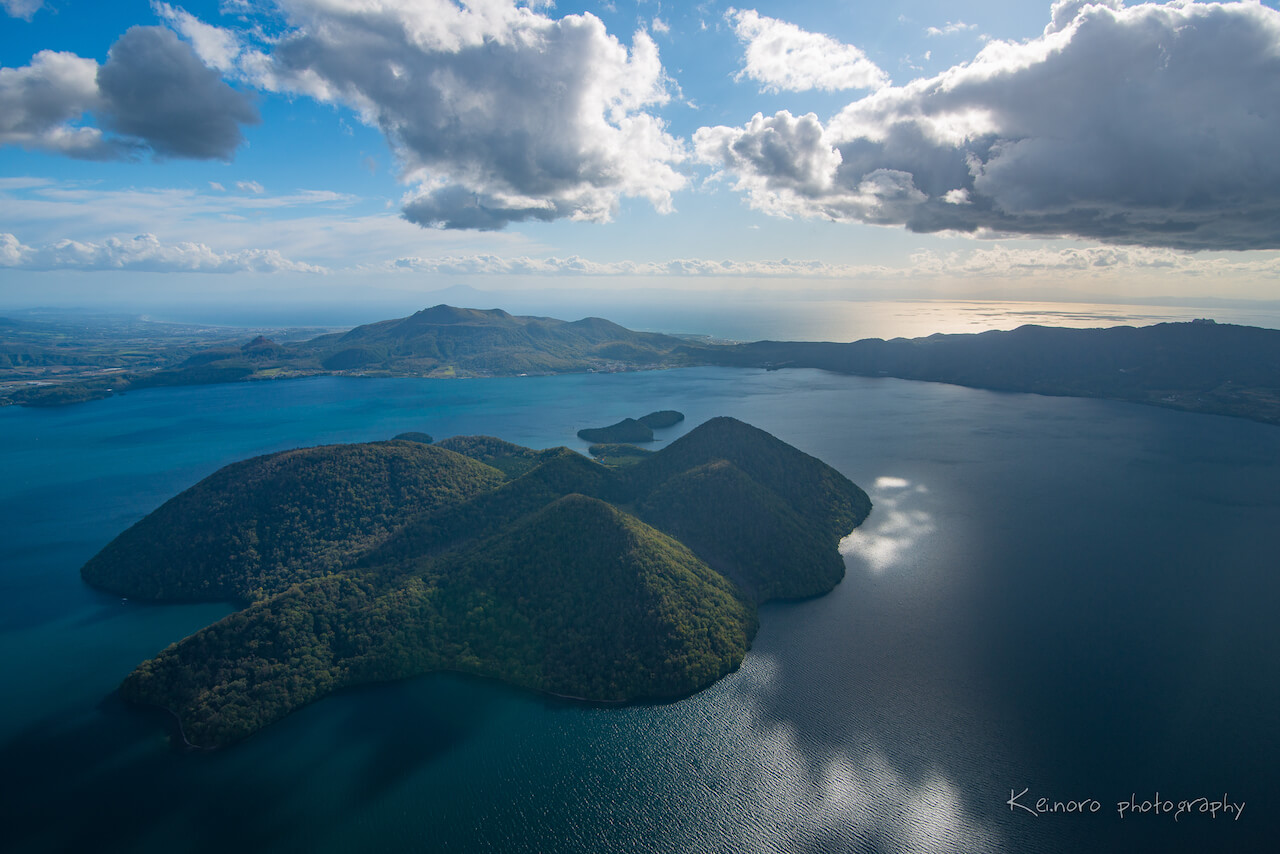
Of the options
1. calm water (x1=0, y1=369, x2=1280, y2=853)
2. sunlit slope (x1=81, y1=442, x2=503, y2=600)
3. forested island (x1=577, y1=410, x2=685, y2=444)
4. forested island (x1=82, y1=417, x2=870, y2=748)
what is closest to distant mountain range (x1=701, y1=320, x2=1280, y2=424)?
calm water (x1=0, y1=369, x2=1280, y2=853)

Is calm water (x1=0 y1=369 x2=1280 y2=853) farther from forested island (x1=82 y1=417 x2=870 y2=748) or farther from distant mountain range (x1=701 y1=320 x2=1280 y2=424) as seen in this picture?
distant mountain range (x1=701 y1=320 x2=1280 y2=424)

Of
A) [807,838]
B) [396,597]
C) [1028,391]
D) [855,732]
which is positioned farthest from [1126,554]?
[1028,391]

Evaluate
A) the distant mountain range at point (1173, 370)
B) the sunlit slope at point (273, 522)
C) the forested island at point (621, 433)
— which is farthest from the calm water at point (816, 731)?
the distant mountain range at point (1173, 370)

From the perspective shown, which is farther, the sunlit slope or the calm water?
the sunlit slope

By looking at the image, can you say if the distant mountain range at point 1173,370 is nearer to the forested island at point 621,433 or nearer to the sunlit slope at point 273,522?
the forested island at point 621,433

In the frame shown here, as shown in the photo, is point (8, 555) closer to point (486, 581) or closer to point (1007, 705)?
point (486, 581)

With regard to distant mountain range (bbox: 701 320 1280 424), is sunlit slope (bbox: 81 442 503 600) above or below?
below
